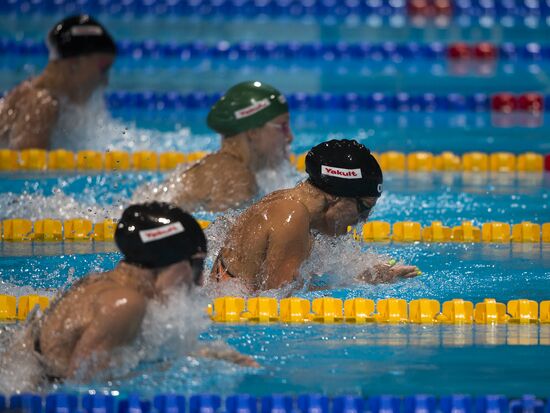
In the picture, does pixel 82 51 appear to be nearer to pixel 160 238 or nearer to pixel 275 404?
pixel 160 238

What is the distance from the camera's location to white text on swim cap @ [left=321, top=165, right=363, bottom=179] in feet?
14.4

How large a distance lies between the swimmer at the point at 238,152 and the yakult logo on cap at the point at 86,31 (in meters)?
1.46

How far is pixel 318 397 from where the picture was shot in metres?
3.60

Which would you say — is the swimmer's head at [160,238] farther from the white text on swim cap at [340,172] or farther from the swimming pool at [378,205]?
the white text on swim cap at [340,172]

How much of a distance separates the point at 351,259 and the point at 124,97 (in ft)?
14.2

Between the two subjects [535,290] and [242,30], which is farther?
[242,30]

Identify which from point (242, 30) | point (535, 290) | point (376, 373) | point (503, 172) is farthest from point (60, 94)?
point (242, 30)

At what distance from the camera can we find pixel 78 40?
682 centimetres

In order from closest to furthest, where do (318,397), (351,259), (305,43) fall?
1. (318,397)
2. (351,259)
3. (305,43)

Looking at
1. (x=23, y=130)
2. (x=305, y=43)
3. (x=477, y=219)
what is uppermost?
(x=305, y=43)

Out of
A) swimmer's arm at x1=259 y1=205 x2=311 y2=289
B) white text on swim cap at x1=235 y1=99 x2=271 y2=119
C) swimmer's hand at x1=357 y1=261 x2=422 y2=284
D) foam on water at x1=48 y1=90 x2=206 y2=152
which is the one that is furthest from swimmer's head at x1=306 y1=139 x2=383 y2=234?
foam on water at x1=48 y1=90 x2=206 y2=152

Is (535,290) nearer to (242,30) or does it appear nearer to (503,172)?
(503,172)

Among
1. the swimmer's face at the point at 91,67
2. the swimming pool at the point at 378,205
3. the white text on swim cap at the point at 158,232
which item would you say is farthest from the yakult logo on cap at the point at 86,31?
the white text on swim cap at the point at 158,232

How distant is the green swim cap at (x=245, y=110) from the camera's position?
5.56 meters
